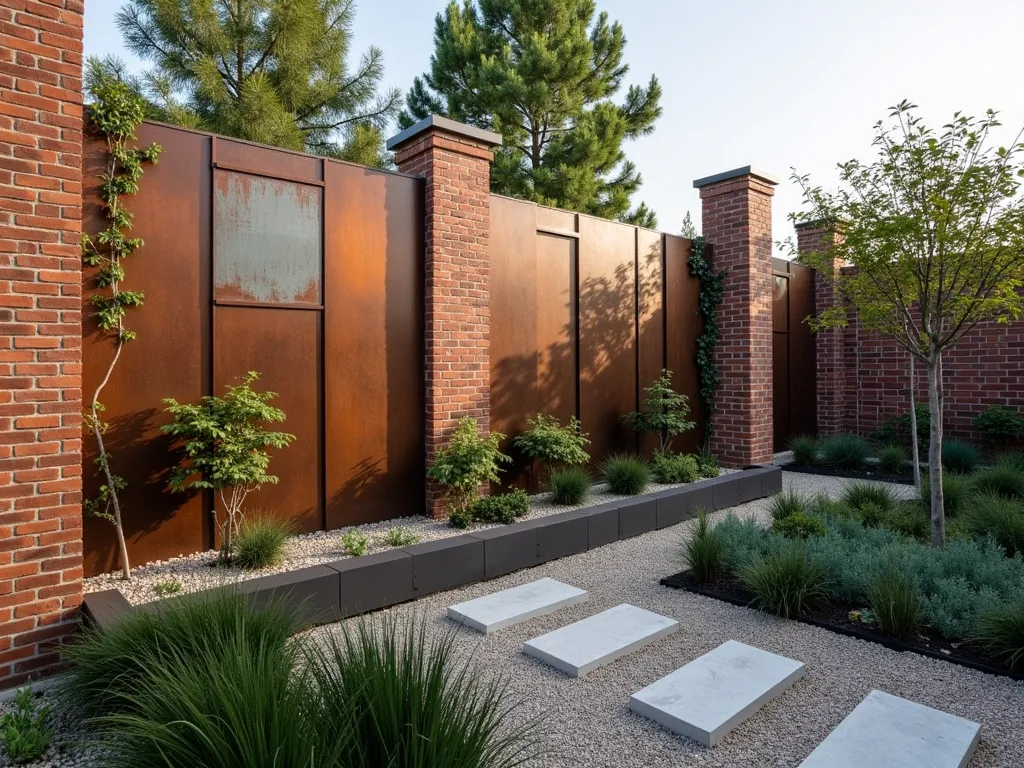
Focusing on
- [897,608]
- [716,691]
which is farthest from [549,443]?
[716,691]

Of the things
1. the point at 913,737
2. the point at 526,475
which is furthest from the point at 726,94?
the point at 913,737

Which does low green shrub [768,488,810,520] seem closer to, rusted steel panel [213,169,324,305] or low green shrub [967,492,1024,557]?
low green shrub [967,492,1024,557]

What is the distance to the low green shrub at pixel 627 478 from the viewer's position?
18.9 ft

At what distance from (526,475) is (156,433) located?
323 cm

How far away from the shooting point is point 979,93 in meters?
4.04

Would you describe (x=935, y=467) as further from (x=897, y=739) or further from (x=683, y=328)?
(x=683, y=328)

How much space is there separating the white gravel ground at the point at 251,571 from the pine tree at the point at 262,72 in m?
7.24

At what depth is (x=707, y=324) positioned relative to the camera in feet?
25.8

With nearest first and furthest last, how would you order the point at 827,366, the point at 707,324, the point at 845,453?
the point at 707,324, the point at 845,453, the point at 827,366

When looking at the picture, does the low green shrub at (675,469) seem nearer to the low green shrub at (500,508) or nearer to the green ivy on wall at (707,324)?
the green ivy on wall at (707,324)

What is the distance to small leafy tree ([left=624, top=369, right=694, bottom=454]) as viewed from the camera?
6.75m

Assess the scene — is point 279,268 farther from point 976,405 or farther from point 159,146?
point 976,405

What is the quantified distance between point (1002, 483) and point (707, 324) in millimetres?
3447

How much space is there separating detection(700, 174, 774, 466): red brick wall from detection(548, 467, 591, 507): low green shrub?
115 inches
